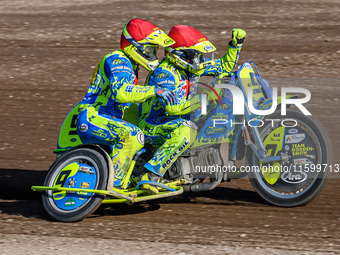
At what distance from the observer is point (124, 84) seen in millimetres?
7516

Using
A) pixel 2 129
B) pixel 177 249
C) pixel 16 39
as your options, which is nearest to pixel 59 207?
pixel 177 249

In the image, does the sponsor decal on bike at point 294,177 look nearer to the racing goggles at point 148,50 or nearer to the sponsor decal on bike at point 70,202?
the racing goggles at point 148,50

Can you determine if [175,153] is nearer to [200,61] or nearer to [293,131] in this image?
[200,61]

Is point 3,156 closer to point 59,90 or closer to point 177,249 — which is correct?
point 59,90

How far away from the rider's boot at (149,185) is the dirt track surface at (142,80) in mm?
300

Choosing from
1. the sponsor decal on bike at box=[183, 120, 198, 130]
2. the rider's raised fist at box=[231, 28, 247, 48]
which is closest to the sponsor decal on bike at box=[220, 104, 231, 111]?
the sponsor decal on bike at box=[183, 120, 198, 130]

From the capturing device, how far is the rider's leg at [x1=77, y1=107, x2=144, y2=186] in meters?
7.72

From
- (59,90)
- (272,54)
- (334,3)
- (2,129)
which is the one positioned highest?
(334,3)

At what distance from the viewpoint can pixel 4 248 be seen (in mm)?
6926

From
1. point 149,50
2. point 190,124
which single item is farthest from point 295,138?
point 149,50

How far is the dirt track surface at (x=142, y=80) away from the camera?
700 cm

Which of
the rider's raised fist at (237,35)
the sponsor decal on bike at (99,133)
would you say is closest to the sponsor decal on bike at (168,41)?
the rider's raised fist at (237,35)

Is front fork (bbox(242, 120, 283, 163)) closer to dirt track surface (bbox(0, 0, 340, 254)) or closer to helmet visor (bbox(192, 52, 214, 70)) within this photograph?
dirt track surface (bbox(0, 0, 340, 254))

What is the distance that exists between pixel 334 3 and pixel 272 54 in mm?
4168
